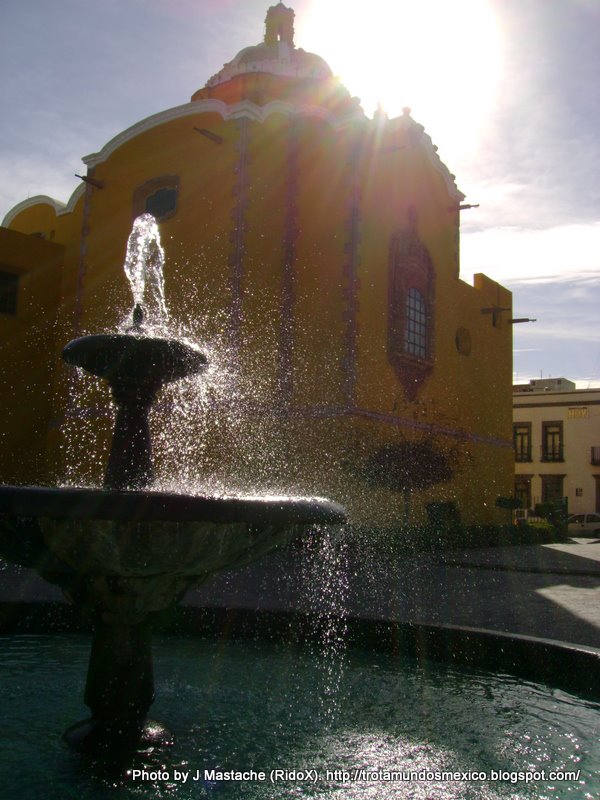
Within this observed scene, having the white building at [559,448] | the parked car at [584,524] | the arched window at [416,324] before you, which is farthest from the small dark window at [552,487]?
the arched window at [416,324]

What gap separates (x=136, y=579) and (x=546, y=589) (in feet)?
25.1

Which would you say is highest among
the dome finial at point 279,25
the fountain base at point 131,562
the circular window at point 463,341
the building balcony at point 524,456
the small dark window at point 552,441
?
the dome finial at point 279,25

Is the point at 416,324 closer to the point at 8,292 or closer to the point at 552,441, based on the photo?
the point at 8,292

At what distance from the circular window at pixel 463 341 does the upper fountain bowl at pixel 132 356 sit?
1663 centimetres

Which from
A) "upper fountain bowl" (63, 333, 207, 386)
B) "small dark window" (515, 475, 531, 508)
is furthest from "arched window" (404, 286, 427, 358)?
"small dark window" (515, 475, 531, 508)

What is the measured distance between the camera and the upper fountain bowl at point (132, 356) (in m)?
3.73

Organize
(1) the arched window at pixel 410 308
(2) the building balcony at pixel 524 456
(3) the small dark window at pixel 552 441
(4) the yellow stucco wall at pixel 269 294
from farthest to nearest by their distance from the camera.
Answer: (2) the building balcony at pixel 524 456 → (3) the small dark window at pixel 552 441 → (1) the arched window at pixel 410 308 → (4) the yellow stucco wall at pixel 269 294

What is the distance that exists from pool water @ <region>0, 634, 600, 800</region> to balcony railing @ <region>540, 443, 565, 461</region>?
3745cm

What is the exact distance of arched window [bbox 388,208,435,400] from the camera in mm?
16344

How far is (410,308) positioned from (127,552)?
14.9 metres

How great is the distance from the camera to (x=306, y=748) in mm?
3131

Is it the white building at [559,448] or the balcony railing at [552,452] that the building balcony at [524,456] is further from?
the balcony railing at [552,452]

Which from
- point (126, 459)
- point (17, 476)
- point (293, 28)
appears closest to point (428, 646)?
point (126, 459)

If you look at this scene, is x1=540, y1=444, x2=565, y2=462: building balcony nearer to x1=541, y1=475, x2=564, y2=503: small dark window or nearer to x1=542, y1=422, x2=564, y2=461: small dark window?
x1=542, y1=422, x2=564, y2=461: small dark window
